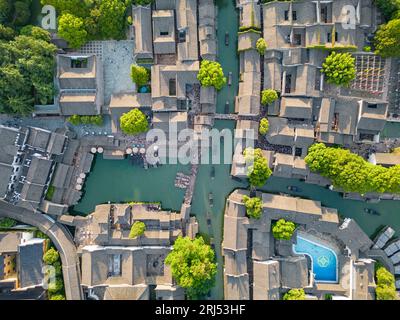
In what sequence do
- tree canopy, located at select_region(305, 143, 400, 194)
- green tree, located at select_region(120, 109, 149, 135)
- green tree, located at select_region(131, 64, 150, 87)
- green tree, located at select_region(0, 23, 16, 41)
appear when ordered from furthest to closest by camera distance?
1. green tree, located at select_region(131, 64, 150, 87)
2. green tree, located at select_region(120, 109, 149, 135)
3. tree canopy, located at select_region(305, 143, 400, 194)
4. green tree, located at select_region(0, 23, 16, 41)

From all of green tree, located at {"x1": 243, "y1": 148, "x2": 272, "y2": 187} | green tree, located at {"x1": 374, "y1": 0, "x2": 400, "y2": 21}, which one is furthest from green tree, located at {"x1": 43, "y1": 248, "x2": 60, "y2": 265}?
green tree, located at {"x1": 374, "y1": 0, "x2": 400, "y2": 21}

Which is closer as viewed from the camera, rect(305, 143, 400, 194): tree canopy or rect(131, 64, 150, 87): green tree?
rect(305, 143, 400, 194): tree canopy

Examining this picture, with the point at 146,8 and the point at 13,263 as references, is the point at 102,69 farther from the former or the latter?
the point at 13,263

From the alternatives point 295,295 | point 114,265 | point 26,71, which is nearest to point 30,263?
point 114,265

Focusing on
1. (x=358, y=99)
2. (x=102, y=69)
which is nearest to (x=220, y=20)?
(x=102, y=69)

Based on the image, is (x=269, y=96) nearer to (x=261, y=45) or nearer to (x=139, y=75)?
(x=261, y=45)

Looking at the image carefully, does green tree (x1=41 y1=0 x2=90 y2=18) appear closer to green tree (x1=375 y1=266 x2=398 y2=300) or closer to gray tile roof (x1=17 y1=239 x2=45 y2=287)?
gray tile roof (x1=17 y1=239 x2=45 y2=287)

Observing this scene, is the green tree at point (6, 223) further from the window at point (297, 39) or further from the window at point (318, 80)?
the window at point (297, 39)
